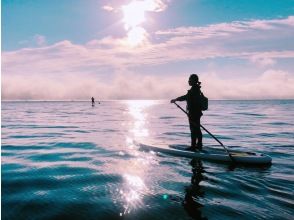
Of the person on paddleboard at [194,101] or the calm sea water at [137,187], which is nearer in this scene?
the calm sea water at [137,187]

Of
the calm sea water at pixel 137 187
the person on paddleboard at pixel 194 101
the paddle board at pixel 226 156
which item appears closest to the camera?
the calm sea water at pixel 137 187

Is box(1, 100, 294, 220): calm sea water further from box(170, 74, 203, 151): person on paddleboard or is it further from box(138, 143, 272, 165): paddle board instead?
box(170, 74, 203, 151): person on paddleboard

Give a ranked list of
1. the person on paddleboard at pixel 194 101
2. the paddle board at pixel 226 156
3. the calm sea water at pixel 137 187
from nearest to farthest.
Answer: the calm sea water at pixel 137 187 < the paddle board at pixel 226 156 < the person on paddleboard at pixel 194 101

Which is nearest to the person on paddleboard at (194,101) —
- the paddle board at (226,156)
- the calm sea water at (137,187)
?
the paddle board at (226,156)

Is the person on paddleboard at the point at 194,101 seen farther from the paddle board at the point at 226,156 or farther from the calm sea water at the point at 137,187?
the calm sea water at the point at 137,187

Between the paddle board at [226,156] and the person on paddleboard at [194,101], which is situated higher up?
the person on paddleboard at [194,101]

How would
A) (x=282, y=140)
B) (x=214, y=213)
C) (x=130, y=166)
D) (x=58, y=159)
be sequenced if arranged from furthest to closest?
(x=282, y=140)
(x=58, y=159)
(x=130, y=166)
(x=214, y=213)

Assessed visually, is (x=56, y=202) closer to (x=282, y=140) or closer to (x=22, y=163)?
(x=22, y=163)

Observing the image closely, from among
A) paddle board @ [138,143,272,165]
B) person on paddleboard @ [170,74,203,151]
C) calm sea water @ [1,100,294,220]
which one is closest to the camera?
calm sea water @ [1,100,294,220]

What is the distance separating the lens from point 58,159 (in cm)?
1171

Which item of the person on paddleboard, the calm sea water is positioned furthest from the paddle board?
the person on paddleboard

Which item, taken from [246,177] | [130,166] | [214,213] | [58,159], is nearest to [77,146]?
[58,159]

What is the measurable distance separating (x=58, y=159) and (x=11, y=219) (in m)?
5.94

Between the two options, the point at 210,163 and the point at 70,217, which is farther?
the point at 210,163
